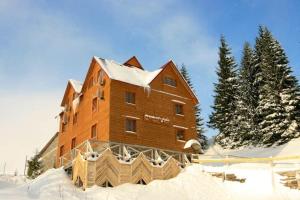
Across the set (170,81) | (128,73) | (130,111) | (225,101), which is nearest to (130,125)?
(130,111)

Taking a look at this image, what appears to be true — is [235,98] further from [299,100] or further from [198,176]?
[198,176]

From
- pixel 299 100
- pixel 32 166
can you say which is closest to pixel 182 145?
pixel 299 100

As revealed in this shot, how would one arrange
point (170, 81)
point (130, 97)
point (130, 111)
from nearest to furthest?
1. point (130, 111)
2. point (130, 97)
3. point (170, 81)

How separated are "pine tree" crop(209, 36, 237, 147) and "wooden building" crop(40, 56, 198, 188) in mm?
15146

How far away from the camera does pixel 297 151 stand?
37.4 meters

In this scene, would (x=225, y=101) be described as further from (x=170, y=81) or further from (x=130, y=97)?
(x=130, y=97)

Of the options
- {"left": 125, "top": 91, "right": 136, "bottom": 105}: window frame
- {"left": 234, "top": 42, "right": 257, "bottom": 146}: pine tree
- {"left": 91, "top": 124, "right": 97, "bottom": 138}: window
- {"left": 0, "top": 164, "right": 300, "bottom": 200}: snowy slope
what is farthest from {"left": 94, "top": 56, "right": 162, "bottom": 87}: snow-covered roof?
{"left": 234, "top": 42, "right": 257, "bottom": 146}: pine tree

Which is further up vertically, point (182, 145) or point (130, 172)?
point (182, 145)

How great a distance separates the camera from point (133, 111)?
31.5m

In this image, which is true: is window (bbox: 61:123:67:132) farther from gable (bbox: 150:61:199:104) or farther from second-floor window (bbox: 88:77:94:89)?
gable (bbox: 150:61:199:104)

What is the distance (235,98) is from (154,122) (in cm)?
2359

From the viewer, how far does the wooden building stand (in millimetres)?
30062

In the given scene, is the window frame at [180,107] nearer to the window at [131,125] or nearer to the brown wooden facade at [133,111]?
the brown wooden facade at [133,111]

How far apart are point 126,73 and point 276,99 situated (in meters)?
19.7
